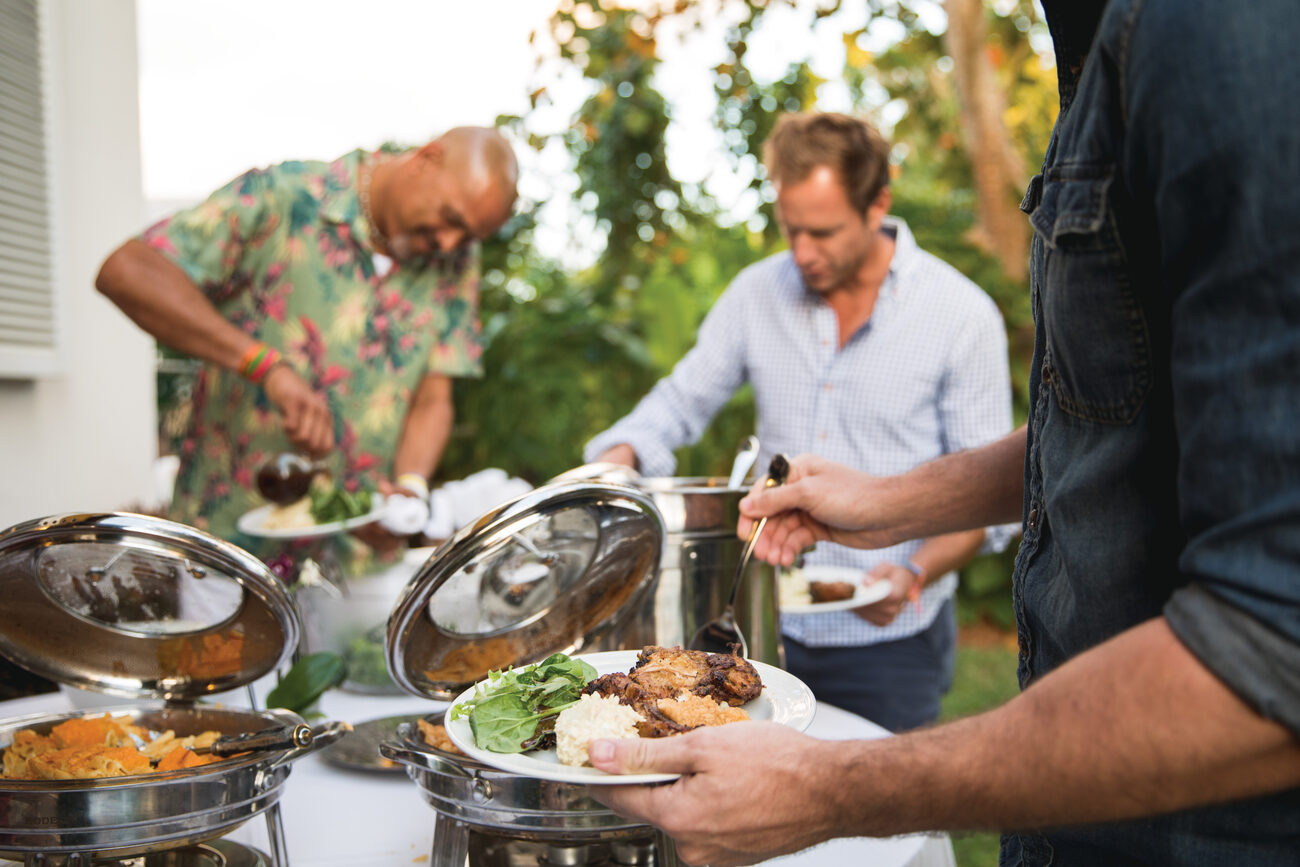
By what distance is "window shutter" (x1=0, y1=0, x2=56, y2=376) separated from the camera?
3.99 meters

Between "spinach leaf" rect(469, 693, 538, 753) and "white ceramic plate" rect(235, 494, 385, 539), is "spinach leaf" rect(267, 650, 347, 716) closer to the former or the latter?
"white ceramic plate" rect(235, 494, 385, 539)

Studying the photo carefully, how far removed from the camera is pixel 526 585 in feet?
4.72

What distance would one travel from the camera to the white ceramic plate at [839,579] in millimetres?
2449

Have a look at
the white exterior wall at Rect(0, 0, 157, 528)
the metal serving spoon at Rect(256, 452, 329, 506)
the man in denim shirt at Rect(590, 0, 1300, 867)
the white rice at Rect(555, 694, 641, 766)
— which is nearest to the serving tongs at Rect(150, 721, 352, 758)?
the white rice at Rect(555, 694, 641, 766)

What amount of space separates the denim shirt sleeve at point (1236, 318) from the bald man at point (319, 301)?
8.25 feet

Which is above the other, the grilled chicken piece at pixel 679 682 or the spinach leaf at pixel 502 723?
the grilled chicken piece at pixel 679 682

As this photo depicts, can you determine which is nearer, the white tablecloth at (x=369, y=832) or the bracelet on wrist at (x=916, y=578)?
the white tablecloth at (x=369, y=832)

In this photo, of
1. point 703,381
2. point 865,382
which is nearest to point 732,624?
point 865,382

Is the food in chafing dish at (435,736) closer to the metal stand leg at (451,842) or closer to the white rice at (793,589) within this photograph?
the metal stand leg at (451,842)

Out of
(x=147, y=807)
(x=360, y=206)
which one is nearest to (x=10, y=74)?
(x=360, y=206)

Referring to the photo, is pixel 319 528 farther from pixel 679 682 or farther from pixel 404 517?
pixel 679 682

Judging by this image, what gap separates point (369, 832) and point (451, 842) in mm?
404

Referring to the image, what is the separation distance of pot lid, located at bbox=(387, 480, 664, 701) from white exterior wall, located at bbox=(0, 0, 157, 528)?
3.52 m

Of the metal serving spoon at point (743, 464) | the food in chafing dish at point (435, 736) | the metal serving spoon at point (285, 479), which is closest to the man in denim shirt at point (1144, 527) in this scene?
the food in chafing dish at point (435, 736)
